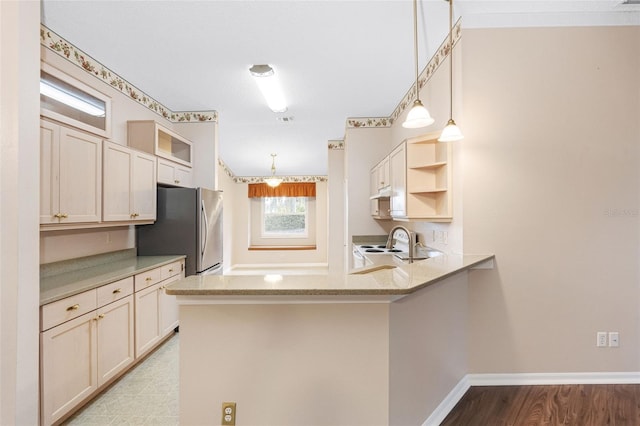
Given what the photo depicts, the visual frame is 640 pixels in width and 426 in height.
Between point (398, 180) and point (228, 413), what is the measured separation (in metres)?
2.45

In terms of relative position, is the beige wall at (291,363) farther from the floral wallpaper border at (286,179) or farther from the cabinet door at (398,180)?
the floral wallpaper border at (286,179)

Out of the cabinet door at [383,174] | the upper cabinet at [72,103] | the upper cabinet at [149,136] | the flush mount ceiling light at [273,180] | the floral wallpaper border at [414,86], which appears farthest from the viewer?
the flush mount ceiling light at [273,180]

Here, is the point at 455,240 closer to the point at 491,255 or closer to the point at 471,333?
the point at 491,255

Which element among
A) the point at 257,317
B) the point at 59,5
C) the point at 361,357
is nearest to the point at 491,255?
the point at 361,357

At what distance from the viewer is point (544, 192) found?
224 centimetres

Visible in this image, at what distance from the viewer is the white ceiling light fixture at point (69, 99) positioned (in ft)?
7.20

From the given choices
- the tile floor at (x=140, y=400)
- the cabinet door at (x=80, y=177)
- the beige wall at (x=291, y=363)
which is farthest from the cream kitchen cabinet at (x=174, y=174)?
the beige wall at (x=291, y=363)

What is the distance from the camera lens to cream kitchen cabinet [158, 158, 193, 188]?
11.3 ft

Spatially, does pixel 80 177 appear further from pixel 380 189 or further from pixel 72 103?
pixel 380 189

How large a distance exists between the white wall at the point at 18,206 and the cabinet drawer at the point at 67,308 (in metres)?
0.55

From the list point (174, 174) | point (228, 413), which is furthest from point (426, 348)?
point (174, 174)

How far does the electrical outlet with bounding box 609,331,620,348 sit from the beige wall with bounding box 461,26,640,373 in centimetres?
3

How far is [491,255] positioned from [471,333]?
1.97 ft

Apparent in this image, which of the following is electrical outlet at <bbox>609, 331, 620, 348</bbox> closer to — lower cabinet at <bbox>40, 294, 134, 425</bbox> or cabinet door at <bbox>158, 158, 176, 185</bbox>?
lower cabinet at <bbox>40, 294, 134, 425</bbox>
